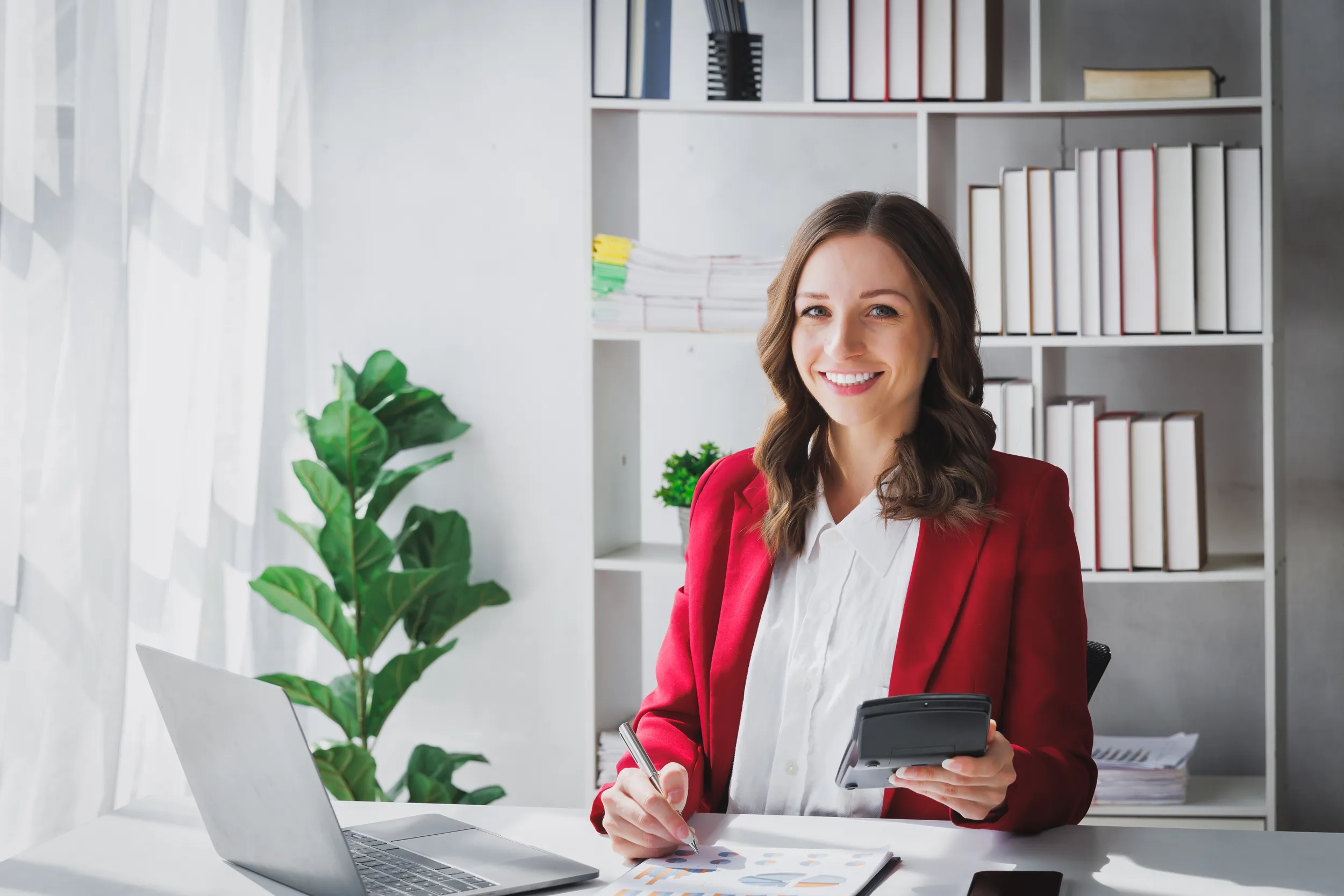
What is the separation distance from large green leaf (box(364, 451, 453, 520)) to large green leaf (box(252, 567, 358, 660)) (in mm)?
209

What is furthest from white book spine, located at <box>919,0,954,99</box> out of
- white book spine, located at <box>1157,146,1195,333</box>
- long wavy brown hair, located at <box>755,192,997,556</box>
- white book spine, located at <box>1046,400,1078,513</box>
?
long wavy brown hair, located at <box>755,192,997,556</box>

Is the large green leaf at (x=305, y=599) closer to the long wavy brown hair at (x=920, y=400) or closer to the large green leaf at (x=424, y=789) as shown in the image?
the large green leaf at (x=424, y=789)

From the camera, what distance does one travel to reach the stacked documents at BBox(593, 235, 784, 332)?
8.00ft

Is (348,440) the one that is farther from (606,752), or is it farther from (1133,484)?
(1133,484)

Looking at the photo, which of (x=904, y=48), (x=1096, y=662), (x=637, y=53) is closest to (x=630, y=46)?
(x=637, y=53)

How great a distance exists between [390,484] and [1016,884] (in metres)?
1.91

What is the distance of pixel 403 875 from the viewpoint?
1.11m

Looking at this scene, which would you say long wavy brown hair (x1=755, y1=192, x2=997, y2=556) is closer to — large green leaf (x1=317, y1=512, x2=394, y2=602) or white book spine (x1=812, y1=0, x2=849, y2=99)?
white book spine (x1=812, y1=0, x2=849, y2=99)

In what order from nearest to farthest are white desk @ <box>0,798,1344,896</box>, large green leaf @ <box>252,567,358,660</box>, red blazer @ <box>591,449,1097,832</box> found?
white desk @ <box>0,798,1344,896</box> → red blazer @ <box>591,449,1097,832</box> → large green leaf @ <box>252,567,358,660</box>

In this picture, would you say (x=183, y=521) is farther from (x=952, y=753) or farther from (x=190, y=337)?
(x=952, y=753)

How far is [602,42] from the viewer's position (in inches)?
95.0

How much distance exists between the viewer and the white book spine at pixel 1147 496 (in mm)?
2336

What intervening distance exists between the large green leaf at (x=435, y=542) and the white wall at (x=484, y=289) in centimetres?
20

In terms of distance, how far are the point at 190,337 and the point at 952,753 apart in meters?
1.76
